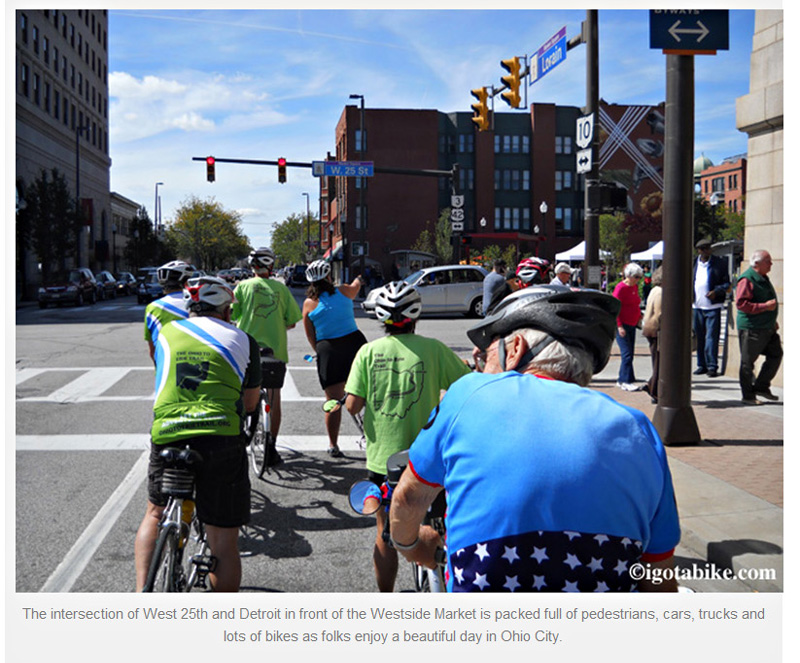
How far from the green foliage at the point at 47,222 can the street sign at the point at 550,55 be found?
33.5 meters

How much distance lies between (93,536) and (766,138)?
405 inches

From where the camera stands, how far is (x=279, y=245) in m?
117

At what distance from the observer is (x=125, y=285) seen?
162 feet

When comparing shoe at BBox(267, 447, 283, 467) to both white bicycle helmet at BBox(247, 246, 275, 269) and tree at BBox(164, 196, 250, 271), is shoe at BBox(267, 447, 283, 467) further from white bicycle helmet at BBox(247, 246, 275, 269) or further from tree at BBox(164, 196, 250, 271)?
tree at BBox(164, 196, 250, 271)

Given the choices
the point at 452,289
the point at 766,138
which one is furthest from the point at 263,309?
the point at 452,289

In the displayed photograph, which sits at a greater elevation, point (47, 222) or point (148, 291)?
point (47, 222)

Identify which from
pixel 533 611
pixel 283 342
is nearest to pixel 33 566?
pixel 283 342

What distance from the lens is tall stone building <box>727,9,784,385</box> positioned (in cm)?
1055

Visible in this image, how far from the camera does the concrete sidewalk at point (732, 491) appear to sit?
4.26m

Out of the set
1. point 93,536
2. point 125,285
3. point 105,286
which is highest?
point 125,285

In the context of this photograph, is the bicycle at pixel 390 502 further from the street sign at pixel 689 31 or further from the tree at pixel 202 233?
the tree at pixel 202 233

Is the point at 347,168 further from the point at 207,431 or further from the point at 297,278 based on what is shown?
the point at 297,278

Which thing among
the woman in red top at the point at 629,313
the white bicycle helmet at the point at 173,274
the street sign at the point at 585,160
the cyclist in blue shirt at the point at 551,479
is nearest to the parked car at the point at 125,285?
the street sign at the point at 585,160

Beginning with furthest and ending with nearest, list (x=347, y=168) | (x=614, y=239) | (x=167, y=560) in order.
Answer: (x=614, y=239)
(x=347, y=168)
(x=167, y=560)
